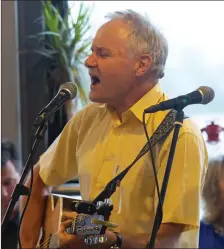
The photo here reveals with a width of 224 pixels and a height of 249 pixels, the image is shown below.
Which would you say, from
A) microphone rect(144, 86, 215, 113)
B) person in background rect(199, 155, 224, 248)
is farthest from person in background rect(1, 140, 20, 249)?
microphone rect(144, 86, 215, 113)

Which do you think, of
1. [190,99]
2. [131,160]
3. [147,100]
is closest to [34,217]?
[131,160]

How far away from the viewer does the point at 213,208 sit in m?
2.22

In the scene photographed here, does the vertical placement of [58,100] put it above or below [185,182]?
above

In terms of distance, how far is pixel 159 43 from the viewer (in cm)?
177

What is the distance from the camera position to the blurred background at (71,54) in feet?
8.29

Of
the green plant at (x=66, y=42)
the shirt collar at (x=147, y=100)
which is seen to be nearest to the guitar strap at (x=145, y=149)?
the shirt collar at (x=147, y=100)

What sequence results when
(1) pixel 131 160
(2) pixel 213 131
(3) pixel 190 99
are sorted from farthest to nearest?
(2) pixel 213 131, (1) pixel 131 160, (3) pixel 190 99

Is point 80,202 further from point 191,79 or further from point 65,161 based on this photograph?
point 191,79

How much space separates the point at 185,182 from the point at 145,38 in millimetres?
454

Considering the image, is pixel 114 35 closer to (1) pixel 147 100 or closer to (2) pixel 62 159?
(1) pixel 147 100

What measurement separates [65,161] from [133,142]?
0.35 m

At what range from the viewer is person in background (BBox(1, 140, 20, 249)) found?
2273 mm

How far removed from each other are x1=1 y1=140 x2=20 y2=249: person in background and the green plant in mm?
503

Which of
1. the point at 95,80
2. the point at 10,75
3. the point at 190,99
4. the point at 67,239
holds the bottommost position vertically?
the point at 67,239
